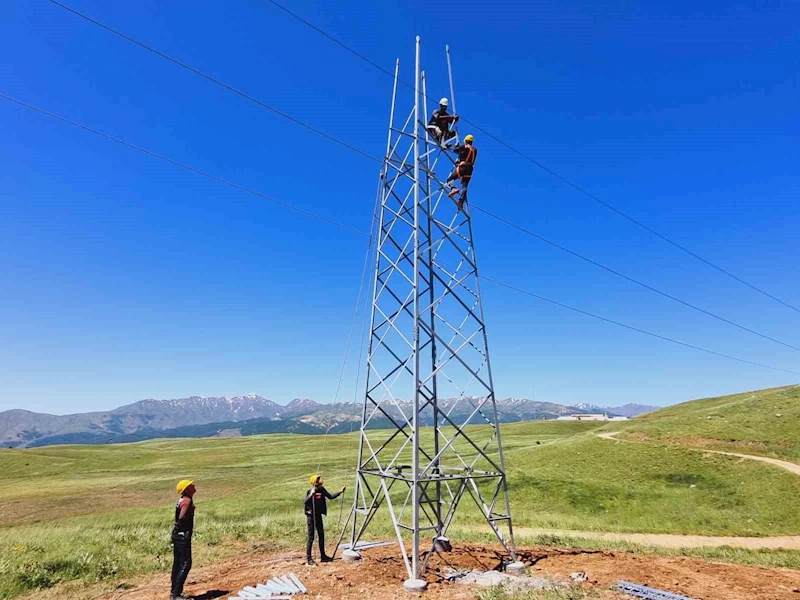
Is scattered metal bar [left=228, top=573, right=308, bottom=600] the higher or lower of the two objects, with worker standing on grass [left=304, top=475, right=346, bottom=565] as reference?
lower

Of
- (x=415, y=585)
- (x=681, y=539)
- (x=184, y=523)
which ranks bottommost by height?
(x=681, y=539)

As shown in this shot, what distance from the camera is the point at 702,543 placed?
24.5 m

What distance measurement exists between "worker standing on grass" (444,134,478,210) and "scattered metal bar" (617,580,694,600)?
11739mm

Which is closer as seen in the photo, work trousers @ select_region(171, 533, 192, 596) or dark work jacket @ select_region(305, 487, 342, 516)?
work trousers @ select_region(171, 533, 192, 596)

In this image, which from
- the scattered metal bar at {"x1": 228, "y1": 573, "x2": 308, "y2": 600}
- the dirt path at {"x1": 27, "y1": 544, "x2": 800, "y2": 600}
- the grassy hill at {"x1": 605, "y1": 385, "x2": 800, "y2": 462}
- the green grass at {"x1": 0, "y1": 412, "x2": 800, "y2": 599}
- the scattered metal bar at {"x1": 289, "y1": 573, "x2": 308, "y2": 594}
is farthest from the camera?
the grassy hill at {"x1": 605, "y1": 385, "x2": 800, "y2": 462}

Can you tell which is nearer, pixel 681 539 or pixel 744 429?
pixel 681 539

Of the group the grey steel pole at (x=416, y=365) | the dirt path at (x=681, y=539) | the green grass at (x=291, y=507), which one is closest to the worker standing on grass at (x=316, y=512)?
the grey steel pole at (x=416, y=365)

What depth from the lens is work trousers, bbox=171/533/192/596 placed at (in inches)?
433

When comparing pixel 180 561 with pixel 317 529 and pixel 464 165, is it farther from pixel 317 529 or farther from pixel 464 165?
pixel 464 165

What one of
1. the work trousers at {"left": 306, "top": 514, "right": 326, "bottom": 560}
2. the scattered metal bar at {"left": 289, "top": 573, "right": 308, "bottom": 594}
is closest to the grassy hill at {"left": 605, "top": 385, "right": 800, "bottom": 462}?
the work trousers at {"left": 306, "top": 514, "right": 326, "bottom": 560}

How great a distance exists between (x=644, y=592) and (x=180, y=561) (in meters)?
11.1

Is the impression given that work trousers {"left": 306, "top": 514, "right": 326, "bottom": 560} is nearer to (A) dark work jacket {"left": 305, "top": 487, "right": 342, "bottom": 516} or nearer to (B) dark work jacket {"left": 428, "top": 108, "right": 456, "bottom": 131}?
(A) dark work jacket {"left": 305, "top": 487, "right": 342, "bottom": 516}

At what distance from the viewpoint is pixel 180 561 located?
11.2 m

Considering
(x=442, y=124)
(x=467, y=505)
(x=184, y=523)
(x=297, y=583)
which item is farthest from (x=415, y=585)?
(x=467, y=505)
